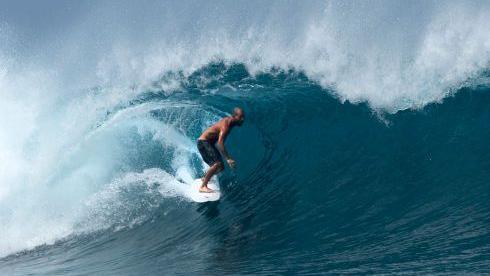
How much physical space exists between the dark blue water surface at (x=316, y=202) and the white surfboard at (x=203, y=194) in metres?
0.18

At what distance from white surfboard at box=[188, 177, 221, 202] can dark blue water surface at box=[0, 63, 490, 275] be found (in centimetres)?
18

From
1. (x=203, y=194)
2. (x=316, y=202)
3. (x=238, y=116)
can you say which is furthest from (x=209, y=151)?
(x=316, y=202)

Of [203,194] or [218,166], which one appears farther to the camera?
[203,194]

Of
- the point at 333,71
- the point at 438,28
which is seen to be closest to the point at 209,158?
the point at 333,71

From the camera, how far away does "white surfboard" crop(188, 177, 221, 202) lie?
9.97m

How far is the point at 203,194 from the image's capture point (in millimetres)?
10062

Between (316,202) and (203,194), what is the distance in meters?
2.25

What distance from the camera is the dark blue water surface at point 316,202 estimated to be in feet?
21.9

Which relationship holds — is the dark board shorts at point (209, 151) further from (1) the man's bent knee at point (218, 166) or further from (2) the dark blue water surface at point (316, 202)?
(2) the dark blue water surface at point (316, 202)

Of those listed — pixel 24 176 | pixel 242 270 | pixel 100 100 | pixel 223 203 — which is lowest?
pixel 242 270

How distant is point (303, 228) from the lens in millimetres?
7773

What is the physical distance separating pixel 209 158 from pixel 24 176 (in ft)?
13.5

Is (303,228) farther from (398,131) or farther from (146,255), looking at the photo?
(398,131)

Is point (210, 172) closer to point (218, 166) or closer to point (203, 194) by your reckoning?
point (218, 166)
